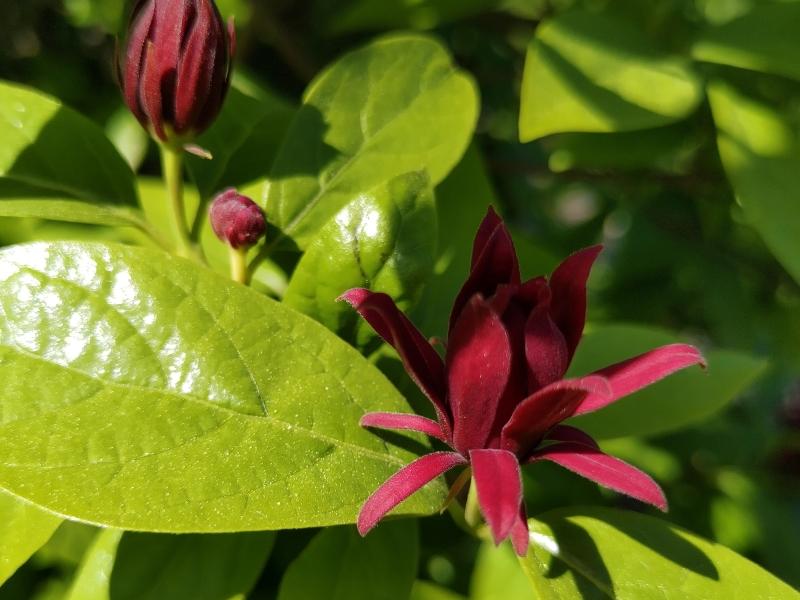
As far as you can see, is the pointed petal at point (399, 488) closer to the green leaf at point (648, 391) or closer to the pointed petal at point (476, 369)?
the pointed petal at point (476, 369)

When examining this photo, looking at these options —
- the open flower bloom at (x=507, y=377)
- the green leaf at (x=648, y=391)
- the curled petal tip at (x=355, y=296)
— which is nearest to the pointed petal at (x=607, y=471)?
the open flower bloom at (x=507, y=377)

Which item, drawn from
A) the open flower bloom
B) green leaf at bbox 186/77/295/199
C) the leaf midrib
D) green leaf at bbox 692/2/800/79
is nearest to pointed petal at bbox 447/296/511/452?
the open flower bloom

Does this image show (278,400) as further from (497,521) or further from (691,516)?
(691,516)

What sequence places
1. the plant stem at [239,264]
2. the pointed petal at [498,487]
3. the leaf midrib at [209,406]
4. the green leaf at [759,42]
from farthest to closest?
the green leaf at [759,42]
the plant stem at [239,264]
the leaf midrib at [209,406]
the pointed petal at [498,487]

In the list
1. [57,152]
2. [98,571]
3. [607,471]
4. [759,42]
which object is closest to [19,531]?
[98,571]

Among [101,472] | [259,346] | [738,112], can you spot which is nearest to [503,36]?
[738,112]

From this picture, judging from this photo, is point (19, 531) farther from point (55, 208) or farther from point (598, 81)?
point (598, 81)
